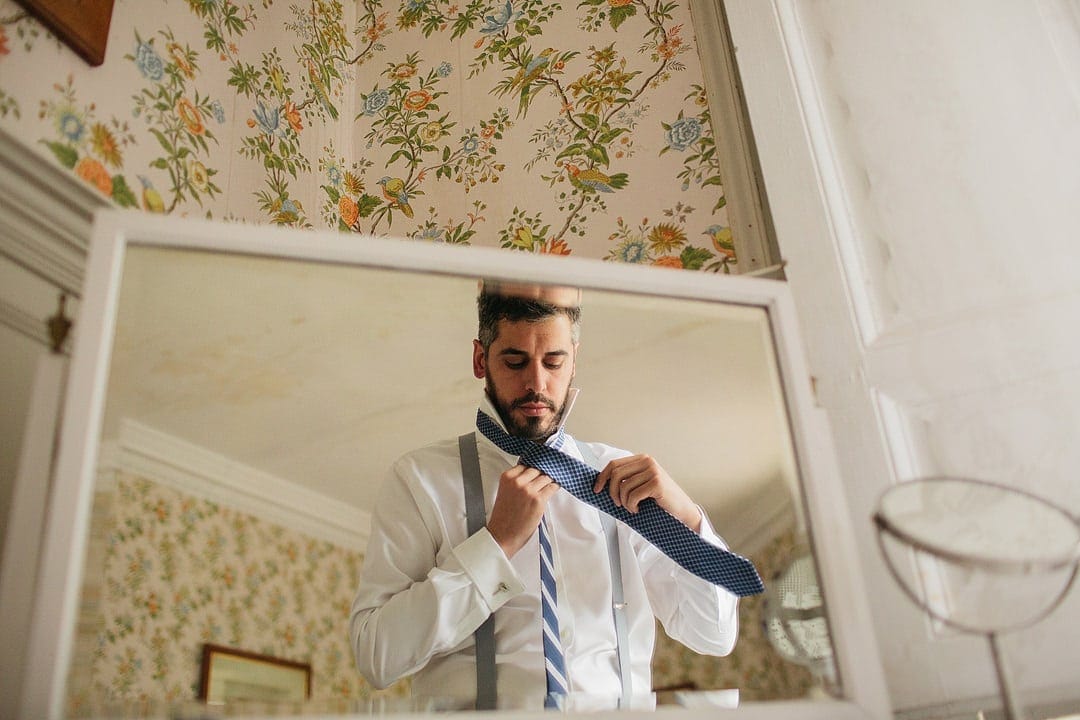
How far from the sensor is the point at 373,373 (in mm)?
1317

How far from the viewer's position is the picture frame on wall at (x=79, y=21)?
1.28 meters

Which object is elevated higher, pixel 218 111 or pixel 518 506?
pixel 218 111

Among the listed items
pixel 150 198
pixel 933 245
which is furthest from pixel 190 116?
pixel 933 245

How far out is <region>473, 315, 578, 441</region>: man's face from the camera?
1.35 metres

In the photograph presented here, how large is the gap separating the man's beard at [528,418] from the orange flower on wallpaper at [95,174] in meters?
0.56

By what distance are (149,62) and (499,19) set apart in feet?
2.47

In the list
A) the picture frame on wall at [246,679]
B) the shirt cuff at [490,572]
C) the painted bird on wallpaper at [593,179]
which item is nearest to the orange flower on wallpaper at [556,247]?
the painted bird on wallpaper at [593,179]

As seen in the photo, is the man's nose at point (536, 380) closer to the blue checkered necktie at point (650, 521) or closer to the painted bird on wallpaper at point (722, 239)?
the blue checkered necktie at point (650, 521)

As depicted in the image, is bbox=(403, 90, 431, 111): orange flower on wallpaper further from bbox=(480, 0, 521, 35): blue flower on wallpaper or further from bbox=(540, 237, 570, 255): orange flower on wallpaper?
bbox=(540, 237, 570, 255): orange flower on wallpaper

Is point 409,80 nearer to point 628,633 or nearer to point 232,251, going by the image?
point 232,251

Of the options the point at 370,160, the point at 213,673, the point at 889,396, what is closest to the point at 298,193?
the point at 370,160

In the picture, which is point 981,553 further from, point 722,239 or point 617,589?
point 722,239

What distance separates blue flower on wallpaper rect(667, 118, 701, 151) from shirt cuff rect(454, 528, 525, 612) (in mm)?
790

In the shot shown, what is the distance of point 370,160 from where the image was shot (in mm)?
1944
